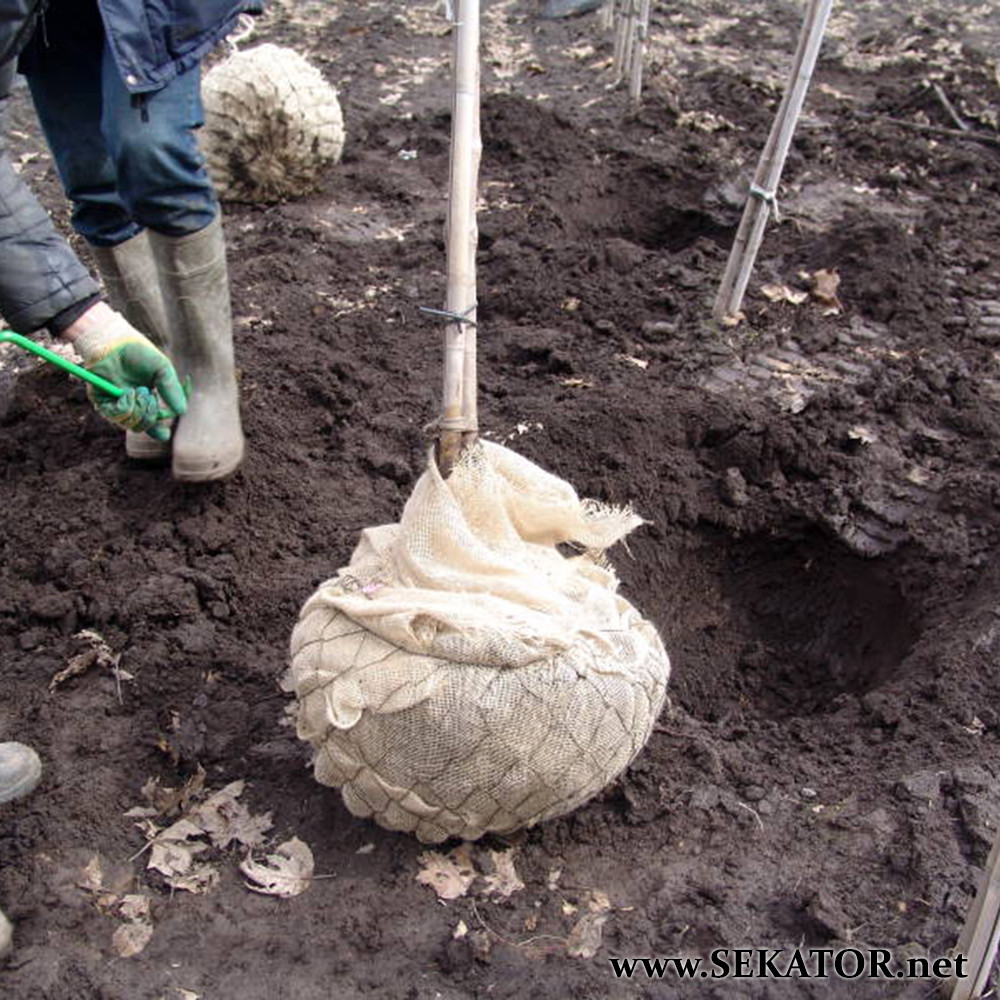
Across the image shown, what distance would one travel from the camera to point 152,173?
8.61 ft

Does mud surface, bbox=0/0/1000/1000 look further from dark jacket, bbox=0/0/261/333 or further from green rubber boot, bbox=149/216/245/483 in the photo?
dark jacket, bbox=0/0/261/333

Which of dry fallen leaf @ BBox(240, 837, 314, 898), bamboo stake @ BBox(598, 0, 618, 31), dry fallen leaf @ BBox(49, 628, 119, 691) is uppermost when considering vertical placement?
dry fallen leaf @ BBox(49, 628, 119, 691)

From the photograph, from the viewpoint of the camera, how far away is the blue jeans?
2545mm

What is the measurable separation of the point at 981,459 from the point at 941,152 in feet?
9.88

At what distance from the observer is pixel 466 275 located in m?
1.95

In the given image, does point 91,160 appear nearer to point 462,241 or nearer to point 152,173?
point 152,173

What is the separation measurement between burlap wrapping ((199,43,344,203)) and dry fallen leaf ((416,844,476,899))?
3778 millimetres

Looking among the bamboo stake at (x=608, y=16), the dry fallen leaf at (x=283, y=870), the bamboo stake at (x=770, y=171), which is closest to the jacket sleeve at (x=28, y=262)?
the dry fallen leaf at (x=283, y=870)

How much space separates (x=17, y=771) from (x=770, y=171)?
321 cm

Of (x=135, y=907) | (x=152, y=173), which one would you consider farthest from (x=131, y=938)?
(x=152, y=173)

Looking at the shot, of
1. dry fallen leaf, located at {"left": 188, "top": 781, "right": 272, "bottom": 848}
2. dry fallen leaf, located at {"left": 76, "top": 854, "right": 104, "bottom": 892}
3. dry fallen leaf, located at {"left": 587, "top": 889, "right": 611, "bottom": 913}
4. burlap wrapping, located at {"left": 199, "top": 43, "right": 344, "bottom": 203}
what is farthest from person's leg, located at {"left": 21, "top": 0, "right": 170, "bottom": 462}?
burlap wrapping, located at {"left": 199, "top": 43, "right": 344, "bottom": 203}

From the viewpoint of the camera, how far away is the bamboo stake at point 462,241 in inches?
72.6

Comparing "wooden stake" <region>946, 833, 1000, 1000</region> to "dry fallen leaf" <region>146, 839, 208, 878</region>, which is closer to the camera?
"wooden stake" <region>946, 833, 1000, 1000</region>

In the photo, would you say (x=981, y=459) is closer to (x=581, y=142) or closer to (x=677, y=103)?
(x=581, y=142)
